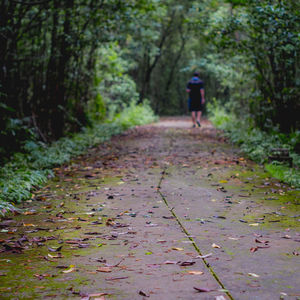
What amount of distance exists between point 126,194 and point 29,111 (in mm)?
5747

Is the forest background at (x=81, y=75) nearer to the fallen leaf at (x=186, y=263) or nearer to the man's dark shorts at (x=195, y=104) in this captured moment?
the man's dark shorts at (x=195, y=104)

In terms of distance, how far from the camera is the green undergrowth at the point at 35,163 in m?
5.57

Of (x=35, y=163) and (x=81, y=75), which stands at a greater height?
(x=81, y=75)

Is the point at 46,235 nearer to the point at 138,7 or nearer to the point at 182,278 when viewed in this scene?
the point at 182,278

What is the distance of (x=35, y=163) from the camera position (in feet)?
26.0

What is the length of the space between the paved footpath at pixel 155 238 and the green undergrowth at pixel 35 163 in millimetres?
218

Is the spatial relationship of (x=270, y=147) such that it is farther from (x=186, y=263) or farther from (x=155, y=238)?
(x=186, y=263)

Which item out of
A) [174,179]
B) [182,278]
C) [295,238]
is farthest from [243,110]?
[182,278]

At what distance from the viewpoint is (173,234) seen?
13.1ft

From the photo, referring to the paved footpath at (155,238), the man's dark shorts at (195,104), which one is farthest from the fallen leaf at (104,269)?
the man's dark shorts at (195,104)

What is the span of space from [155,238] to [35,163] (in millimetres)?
4648

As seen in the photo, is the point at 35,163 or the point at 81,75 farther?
the point at 81,75

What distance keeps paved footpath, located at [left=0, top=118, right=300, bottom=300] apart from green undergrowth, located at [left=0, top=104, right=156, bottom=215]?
0.22m

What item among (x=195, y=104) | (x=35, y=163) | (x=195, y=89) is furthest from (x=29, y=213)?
(x=195, y=89)
